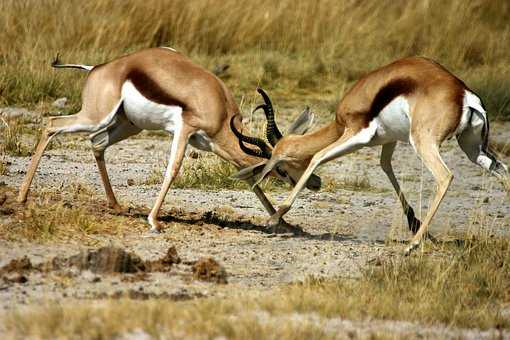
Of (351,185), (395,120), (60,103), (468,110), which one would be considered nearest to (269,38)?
(60,103)

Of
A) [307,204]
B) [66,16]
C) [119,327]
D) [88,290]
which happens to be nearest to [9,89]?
[66,16]

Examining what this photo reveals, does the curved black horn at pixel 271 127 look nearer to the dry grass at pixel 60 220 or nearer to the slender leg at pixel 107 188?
the dry grass at pixel 60 220

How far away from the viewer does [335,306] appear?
20.3 feet

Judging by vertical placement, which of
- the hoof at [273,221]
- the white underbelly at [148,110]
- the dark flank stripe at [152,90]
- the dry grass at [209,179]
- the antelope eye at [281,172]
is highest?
the dark flank stripe at [152,90]

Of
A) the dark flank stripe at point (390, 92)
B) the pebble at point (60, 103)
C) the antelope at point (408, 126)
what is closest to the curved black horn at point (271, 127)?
the antelope at point (408, 126)

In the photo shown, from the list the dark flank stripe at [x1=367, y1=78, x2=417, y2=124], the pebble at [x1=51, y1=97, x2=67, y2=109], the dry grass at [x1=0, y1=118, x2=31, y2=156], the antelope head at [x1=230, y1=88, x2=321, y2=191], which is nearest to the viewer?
the dark flank stripe at [x1=367, y1=78, x2=417, y2=124]

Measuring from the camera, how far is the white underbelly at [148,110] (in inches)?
333

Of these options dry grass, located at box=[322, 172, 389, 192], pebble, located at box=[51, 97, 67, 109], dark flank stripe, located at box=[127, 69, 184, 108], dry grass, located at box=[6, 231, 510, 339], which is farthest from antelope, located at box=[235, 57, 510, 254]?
pebble, located at box=[51, 97, 67, 109]

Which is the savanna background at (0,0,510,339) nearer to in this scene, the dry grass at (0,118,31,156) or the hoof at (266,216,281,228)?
the dry grass at (0,118,31,156)

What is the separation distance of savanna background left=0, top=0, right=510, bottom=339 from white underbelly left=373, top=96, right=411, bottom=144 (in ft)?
2.67

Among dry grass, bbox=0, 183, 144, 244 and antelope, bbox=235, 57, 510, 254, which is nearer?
dry grass, bbox=0, 183, 144, 244

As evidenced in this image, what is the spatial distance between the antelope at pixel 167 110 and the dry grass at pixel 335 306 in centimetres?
181

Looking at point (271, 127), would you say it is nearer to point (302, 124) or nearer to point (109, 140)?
point (302, 124)

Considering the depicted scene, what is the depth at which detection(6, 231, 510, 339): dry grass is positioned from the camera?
216 inches
